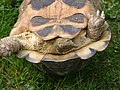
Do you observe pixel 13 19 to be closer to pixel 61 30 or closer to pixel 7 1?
pixel 7 1

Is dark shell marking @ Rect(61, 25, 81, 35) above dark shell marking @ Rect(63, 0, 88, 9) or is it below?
below

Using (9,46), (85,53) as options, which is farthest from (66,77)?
(9,46)

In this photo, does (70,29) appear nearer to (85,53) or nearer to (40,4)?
(85,53)

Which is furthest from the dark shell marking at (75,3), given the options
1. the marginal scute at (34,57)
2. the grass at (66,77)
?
the grass at (66,77)

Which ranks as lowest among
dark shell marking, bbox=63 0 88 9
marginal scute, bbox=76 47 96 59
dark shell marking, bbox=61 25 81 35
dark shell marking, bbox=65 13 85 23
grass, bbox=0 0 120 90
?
grass, bbox=0 0 120 90

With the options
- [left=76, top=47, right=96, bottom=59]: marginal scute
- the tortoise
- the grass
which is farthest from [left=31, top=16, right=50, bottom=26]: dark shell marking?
the grass

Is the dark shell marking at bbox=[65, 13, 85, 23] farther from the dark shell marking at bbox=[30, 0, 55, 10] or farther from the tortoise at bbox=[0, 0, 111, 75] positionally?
the dark shell marking at bbox=[30, 0, 55, 10]

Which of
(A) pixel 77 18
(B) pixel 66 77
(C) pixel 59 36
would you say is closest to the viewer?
(C) pixel 59 36

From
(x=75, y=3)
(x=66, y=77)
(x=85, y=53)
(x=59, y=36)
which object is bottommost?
(x=66, y=77)

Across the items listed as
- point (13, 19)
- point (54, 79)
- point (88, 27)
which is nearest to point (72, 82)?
point (54, 79)
